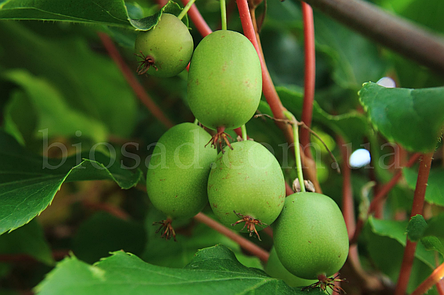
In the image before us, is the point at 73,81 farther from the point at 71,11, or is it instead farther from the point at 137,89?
the point at 71,11

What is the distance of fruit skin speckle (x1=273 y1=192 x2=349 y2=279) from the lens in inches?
21.1

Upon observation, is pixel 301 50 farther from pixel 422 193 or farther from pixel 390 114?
pixel 390 114

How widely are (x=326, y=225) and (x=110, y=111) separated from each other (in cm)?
139

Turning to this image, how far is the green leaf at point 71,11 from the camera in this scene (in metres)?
0.56

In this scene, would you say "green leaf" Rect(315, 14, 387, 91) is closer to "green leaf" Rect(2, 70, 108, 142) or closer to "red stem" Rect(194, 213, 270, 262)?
"red stem" Rect(194, 213, 270, 262)

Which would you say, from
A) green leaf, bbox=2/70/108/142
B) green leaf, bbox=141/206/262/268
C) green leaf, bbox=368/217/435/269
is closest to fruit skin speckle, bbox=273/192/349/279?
green leaf, bbox=368/217/435/269

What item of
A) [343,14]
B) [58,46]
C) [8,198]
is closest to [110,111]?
[58,46]

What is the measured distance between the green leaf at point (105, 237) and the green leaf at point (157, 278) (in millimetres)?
583

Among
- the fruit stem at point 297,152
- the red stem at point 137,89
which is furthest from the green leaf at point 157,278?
the red stem at point 137,89

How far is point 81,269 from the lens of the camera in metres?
0.44

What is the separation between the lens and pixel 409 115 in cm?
45

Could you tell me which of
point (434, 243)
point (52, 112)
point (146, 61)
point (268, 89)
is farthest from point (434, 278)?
point (52, 112)

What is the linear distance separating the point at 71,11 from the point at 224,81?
0.93ft

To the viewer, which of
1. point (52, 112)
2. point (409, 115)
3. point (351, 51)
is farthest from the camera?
point (52, 112)
